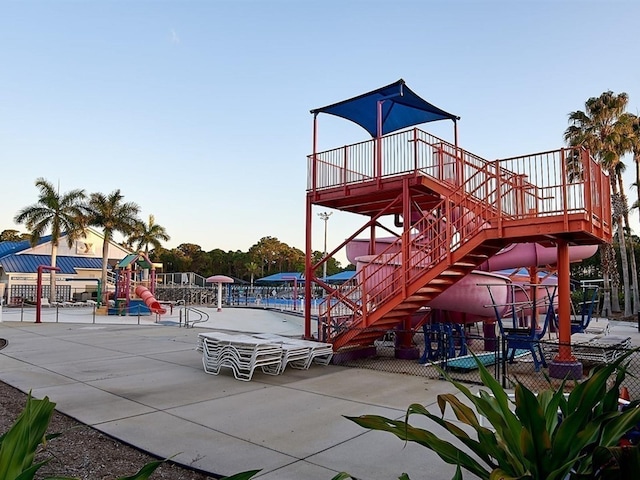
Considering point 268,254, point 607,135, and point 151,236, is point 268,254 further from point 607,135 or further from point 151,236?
point 607,135

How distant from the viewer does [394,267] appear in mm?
10633

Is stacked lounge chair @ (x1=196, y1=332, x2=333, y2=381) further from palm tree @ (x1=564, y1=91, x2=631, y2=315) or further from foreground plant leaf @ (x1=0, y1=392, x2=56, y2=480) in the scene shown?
palm tree @ (x1=564, y1=91, x2=631, y2=315)

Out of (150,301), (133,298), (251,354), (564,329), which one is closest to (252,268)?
(133,298)

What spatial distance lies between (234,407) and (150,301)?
2200 cm

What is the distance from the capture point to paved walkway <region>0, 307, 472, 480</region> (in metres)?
4.67

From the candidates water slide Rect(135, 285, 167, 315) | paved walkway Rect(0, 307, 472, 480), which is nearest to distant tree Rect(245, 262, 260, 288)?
water slide Rect(135, 285, 167, 315)

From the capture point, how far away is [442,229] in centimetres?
1034

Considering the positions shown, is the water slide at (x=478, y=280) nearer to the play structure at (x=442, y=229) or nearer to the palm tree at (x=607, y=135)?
the play structure at (x=442, y=229)

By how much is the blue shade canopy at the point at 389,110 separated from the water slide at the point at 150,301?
55.0ft

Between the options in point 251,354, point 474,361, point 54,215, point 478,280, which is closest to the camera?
point 251,354

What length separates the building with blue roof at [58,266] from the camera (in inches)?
1617

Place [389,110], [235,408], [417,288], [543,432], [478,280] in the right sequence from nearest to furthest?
[543,432] → [235,408] → [417,288] → [478,280] → [389,110]

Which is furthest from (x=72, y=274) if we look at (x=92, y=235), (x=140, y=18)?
(x=140, y=18)

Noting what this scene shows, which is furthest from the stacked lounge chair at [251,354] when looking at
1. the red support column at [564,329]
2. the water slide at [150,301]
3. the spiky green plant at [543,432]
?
the water slide at [150,301]
